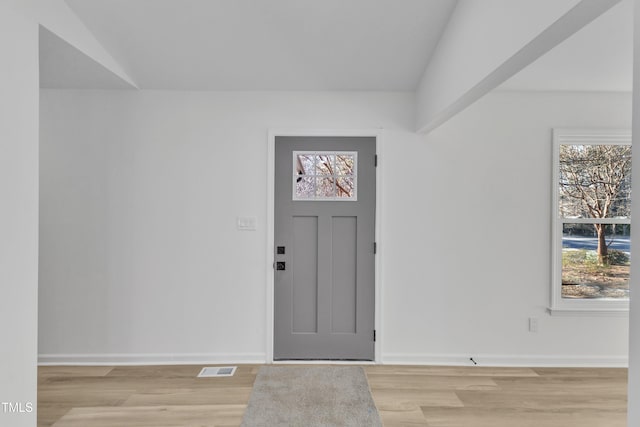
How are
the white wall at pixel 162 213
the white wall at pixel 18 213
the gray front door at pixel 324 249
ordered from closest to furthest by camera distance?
the white wall at pixel 18 213 → the white wall at pixel 162 213 → the gray front door at pixel 324 249

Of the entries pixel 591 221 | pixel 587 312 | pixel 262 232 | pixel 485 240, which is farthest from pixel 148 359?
pixel 591 221

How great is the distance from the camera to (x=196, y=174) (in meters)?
3.53

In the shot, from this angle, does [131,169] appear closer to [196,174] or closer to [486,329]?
[196,174]

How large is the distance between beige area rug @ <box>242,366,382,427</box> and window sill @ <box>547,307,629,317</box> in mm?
1737

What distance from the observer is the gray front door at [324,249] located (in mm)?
3586

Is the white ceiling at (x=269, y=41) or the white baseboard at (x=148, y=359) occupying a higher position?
the white ceiling at (x=269, y=41)

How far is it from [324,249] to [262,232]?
0.55m

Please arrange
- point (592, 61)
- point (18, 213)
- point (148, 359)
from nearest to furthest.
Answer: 1. point (18, 213)
2. point (592, 61)
3. point (148, 359)

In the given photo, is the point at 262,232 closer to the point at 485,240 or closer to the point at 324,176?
the point at 324,176

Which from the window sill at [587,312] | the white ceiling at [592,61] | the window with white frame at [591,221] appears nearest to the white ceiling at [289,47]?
the white ceiling at [592,61]

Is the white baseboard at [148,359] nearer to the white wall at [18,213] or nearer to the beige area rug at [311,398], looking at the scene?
the beige area rug at [311,398]

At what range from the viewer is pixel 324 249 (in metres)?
Answer: 3.60

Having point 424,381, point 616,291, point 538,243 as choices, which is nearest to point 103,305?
point 424,381

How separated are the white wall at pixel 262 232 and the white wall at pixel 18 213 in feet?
4.44
